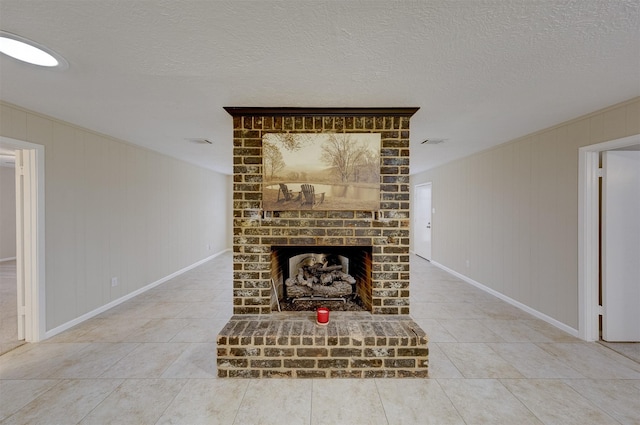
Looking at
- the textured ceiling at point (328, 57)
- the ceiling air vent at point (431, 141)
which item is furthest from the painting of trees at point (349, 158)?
the ceiling air vent at point (431, 141)

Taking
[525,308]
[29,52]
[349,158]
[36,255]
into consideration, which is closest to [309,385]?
[349,158]

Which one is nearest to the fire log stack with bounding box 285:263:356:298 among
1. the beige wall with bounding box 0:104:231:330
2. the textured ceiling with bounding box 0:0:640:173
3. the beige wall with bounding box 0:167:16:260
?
the textured ceiling with bounding box 0:0:640:173

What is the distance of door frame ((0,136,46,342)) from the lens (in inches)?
95.4

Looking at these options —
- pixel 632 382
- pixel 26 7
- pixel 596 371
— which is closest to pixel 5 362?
pixel 26 7

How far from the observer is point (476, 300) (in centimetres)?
355

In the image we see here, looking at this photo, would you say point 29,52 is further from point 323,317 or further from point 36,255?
point 323,317

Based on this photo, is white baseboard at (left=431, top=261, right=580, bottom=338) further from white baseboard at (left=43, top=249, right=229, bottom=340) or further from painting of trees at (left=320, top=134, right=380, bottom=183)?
white baseboard at (left=43, top=249, right=229, bottom=340)

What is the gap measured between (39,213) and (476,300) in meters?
5.12

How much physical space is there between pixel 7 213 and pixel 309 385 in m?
8.67

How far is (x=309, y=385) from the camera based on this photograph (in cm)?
185

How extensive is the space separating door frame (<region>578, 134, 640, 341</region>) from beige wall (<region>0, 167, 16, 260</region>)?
10556mm

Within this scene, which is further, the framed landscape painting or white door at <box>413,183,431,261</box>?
white door at <box>413,183,431,261</box>

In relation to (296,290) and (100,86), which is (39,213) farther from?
(296,290)

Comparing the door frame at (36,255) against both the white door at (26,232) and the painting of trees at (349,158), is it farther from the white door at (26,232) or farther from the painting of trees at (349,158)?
A: the painting of trees at (349,158)
